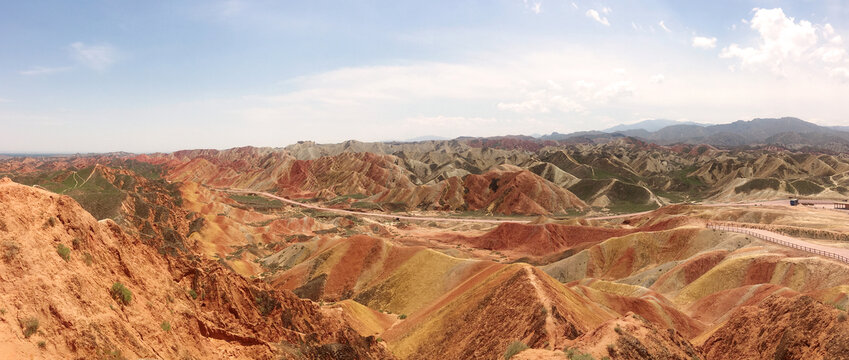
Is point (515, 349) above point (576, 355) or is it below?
below

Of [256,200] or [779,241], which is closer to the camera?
[779,241]

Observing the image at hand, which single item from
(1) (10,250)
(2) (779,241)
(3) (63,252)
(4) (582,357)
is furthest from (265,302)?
(2) (779,241)

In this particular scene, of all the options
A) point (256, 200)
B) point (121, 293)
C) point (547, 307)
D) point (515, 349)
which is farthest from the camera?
point (256, 200)

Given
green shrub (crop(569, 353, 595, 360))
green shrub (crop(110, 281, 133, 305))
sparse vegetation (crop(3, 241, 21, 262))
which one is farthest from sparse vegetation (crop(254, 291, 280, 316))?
green shrub (crop(569, 353, 595, 360))

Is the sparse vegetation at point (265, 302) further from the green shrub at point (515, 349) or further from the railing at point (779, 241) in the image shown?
the railing at point (779, 241)

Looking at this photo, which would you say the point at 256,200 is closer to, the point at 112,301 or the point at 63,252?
the point at 63,252

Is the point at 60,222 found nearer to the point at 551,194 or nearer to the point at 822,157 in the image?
the point at 551,194
